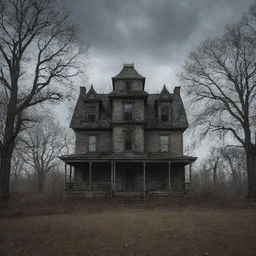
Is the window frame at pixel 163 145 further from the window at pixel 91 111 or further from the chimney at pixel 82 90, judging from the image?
the chimney at pixel 82 90

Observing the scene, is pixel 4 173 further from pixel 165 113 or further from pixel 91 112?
pixel 165 113

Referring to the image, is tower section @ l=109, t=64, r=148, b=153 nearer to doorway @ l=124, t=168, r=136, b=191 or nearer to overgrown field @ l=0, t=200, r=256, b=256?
doorway @ l=124, t=168, r=136, b=191

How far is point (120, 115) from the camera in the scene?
26.7 meters

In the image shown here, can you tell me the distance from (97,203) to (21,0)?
1541 cm

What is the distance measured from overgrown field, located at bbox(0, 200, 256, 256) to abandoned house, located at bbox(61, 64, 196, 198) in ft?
41.3

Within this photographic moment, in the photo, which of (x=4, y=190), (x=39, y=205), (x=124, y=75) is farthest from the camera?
(x=124, y=75)

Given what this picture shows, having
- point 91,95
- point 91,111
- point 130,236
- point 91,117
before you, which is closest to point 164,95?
point 91,95

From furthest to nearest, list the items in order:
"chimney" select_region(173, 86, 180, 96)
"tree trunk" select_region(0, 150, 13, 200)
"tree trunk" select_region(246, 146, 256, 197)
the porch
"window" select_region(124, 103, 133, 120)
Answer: "chimney" select_region(173, 86, 180, 96), "window" select_region(124, 103, 133, 120), the porch, "tree trunk" select_region(246, 146, 256, 197), "tree trunk" select_region(0, 150, 13, 200)

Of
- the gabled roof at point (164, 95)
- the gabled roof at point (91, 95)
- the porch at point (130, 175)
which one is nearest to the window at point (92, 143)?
the porch at point (130, 175)

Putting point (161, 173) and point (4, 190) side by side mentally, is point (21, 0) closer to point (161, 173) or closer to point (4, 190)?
point (4, 190)

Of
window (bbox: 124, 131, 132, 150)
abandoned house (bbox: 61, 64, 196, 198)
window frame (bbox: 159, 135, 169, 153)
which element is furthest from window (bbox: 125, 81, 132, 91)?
window frame (bbox: 159, 135, 169, 153)

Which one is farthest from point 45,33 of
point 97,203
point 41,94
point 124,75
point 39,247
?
point 39,247

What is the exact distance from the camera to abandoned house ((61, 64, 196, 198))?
26047 millimetres

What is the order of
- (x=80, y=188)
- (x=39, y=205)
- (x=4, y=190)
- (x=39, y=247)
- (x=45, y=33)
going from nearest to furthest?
1. (x=39, y=247)
2. (x=39, y=205)
3. (x=4, y=190)
4. (x=45, y=33)
5. (x=80, y=188)
